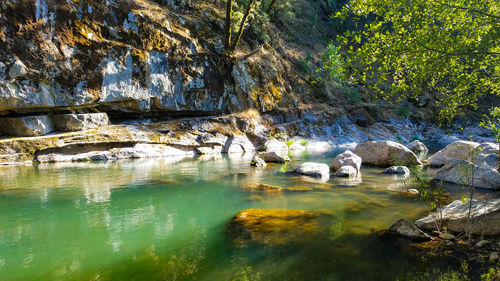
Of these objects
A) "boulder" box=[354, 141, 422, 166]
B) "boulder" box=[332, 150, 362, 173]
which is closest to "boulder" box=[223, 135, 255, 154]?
"boulder" box=[354, 141, 422, 166]

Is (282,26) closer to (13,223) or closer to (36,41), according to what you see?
(36,41)

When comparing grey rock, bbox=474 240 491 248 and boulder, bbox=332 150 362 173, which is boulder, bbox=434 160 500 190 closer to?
boulder, bbox=332 150 362 173

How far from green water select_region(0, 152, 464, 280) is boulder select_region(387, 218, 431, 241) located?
1.14 feet

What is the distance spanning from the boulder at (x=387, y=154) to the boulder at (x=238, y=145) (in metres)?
9.30

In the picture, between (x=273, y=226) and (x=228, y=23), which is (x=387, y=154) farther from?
(x=228, y=23)

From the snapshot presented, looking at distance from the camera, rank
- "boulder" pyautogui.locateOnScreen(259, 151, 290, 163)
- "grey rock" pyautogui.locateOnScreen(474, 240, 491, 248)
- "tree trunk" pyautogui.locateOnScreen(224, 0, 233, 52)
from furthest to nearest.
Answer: "tree trunk" pyautogui.locateOnScreen(224, 0, 233, 52)
"boulder" pyautogui.locateOnScreen(259, 151, 290, 163)
"grey rock" pyautogui.locateOnScreen(474, 240, 491, 248)

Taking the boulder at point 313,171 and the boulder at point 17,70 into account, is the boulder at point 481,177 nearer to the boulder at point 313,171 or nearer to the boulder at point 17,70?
the boulder at point 313,171

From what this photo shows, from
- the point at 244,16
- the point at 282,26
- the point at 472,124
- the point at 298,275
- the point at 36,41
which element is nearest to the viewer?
the point at 298,275

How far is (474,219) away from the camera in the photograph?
15.3 feet

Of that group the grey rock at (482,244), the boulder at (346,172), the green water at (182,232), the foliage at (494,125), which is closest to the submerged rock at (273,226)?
the green water at (182,232)

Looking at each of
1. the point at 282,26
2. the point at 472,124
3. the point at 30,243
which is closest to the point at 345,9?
the point at 30,243

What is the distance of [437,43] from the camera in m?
5.33

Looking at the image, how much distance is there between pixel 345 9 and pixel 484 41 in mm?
2358

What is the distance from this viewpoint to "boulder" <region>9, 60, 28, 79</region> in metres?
14.8
